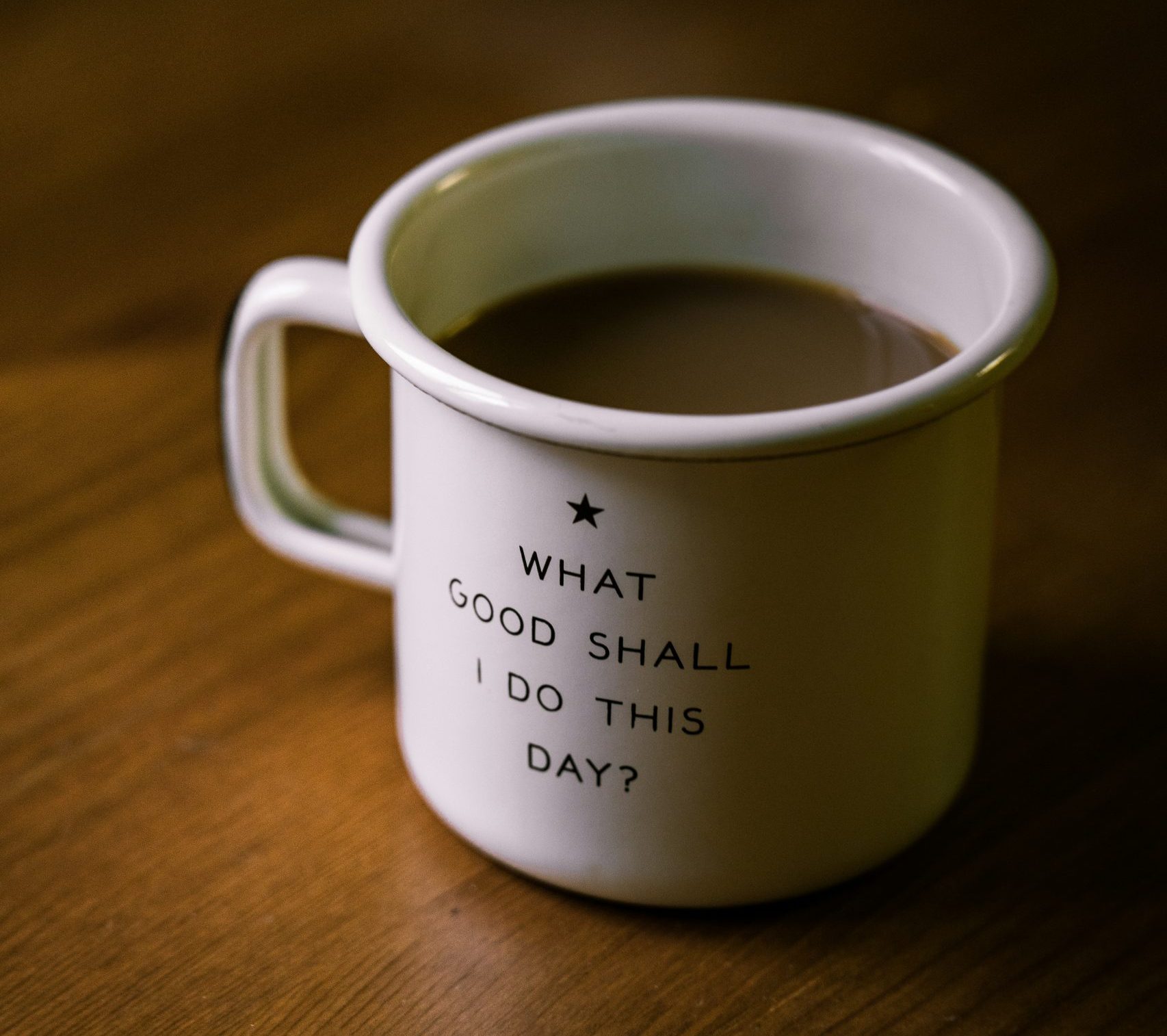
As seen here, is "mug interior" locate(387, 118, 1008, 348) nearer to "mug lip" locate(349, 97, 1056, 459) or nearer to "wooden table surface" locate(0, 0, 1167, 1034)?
"mug lip" locate(349, 97, 1056, 459)

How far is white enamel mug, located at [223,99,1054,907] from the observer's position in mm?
395

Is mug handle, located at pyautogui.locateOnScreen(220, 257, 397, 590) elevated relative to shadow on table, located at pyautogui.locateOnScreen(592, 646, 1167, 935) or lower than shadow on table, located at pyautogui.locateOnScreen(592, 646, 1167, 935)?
elevated

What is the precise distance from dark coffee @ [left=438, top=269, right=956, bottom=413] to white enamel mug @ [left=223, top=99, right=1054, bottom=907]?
0.04ft

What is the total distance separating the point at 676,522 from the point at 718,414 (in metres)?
0.10

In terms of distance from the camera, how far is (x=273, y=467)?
545 millimetres

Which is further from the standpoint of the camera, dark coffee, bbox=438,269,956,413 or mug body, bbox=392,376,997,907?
dark coffee, bbox=438,269,956,413

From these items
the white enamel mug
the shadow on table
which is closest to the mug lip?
the white enamel mug

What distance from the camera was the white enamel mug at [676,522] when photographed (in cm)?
40

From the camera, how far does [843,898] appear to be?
18.8 inches

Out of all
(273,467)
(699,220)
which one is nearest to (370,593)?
(273,467)

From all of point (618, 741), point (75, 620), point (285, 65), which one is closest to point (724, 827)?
point (618, 741)

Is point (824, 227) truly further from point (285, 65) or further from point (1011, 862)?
point (285, 65)

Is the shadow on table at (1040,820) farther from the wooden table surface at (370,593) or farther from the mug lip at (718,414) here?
the mug lip at (718,414)

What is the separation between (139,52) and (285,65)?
0.26 ft
